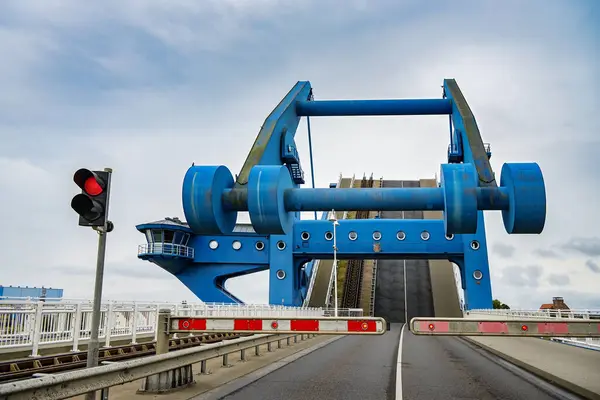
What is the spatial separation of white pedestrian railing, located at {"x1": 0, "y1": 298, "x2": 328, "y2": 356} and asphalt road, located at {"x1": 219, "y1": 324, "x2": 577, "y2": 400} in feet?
8.58

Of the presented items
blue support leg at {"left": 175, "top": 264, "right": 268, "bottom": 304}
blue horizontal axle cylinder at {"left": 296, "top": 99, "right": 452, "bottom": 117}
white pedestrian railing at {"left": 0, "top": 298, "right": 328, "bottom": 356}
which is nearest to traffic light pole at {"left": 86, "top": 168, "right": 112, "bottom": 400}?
white pedestrian railing at {"left": 0, "top": 298, "right": 328, "bottom": 356}

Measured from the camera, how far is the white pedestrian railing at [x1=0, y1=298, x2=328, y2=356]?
12086 millimetres

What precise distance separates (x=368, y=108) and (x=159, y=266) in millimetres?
30845

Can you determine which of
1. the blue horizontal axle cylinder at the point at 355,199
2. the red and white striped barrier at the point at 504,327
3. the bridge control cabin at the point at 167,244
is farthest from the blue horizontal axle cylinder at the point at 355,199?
the bridge control cabin at the point at 167,244

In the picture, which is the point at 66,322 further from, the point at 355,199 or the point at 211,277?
the point at 211,277

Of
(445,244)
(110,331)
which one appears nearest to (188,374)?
(110,331)

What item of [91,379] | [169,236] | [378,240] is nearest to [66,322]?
[91,379]

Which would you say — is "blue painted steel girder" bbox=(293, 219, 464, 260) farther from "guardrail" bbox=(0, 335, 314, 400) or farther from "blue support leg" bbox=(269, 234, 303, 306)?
"guardrail" bbox=(0, 335, 314, 400)

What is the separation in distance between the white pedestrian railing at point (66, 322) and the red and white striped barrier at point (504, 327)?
17.5 ft

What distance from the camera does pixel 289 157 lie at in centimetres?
1828

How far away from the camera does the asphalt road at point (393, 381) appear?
9.07m

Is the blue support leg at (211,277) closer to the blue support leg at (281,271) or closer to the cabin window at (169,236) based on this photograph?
the blue support leg at (281,271)

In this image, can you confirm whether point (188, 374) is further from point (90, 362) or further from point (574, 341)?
point (574, 341)

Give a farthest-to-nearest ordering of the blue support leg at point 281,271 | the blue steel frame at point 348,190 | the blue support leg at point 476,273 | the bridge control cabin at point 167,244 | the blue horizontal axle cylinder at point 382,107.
Result: the bridge control cabin at point 167,244, the blue support leg at point 281,271, the blue support leg at point 476,273, the blue horizontal axle cylinder at point 382,107, the blue steel frame at point 348,190
